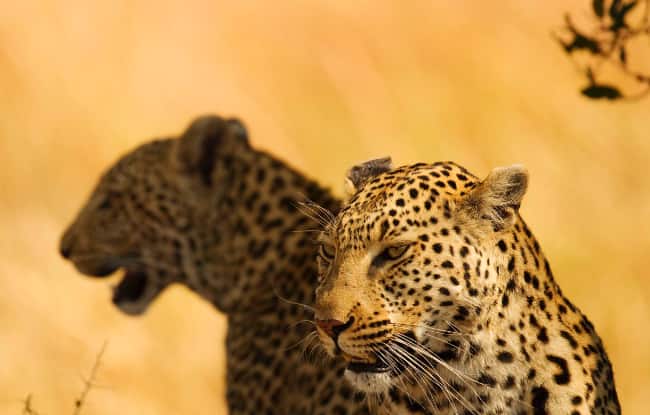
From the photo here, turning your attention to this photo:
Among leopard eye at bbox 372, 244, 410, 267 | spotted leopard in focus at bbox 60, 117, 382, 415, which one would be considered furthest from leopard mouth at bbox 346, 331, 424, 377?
spotted leopard in focus at bbox 60, 117, 382, 415

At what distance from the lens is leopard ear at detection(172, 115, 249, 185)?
410 inches

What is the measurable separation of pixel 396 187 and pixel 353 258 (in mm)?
333

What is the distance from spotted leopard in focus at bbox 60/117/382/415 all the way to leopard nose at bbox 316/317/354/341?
1844mm

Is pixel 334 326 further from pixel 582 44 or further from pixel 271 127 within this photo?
pixel 271 127

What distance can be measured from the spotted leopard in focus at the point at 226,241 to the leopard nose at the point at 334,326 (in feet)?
6.05

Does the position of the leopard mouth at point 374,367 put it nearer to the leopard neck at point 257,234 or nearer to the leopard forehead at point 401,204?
the leopard forehead at point 401,204

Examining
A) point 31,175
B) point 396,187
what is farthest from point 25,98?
point 396,187

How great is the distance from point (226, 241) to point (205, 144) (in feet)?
1.87

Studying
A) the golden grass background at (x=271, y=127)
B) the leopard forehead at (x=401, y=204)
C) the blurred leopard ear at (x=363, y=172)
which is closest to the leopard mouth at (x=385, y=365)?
the leopard forehead at (x=401, y=204)

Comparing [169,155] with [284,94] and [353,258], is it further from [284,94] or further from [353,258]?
[284,94]

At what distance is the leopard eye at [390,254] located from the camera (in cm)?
747

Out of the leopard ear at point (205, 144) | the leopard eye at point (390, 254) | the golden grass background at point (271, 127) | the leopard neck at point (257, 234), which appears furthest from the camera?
the golden grass background at point (271, 127)

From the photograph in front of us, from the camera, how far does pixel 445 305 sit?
7402 millimetres

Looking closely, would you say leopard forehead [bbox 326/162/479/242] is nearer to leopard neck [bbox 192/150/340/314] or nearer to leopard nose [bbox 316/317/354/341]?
leopard nose [bbox 316/317/354/341]
